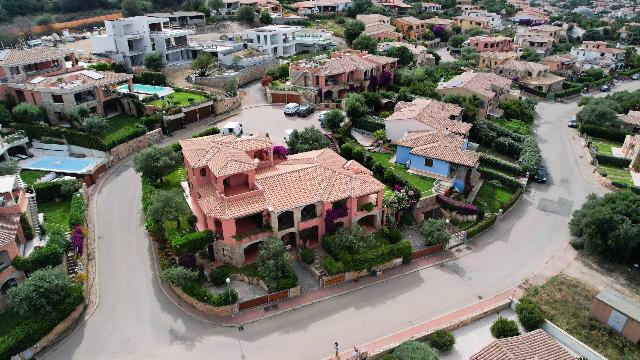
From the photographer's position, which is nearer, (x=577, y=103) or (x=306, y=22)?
(x=577, y=103)

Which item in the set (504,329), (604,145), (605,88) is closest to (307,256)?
(504,329)

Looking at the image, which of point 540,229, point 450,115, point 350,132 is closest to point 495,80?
point 450,115

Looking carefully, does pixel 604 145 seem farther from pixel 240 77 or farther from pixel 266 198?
pixel 240 77

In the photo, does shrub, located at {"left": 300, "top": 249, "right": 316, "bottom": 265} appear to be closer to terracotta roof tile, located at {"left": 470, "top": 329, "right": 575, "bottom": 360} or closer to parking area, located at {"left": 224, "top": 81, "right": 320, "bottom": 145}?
terracotta roof tile, located at {"left": 470, "top": 329, "right": 575, "bottom": 360}

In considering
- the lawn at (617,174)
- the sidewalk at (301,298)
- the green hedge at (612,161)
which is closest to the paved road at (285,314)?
the sidewalk at (301,298)

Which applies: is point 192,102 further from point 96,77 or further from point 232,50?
point 232,50

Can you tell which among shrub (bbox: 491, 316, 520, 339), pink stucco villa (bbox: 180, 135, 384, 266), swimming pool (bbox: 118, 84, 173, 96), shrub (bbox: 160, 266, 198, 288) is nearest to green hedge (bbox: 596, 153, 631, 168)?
pink stucco villa (bbox: 180, 135, 384, 266)

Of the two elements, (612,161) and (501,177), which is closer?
(501,177)
